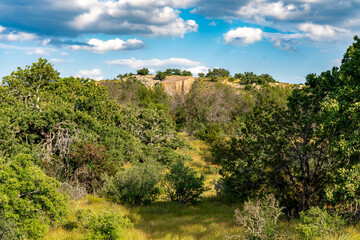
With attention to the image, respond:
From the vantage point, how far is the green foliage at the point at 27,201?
26.0ft

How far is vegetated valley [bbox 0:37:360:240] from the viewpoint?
755 cm

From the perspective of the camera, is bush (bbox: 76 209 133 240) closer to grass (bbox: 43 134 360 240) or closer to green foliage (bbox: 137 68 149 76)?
grass (bbox: 43 134 360 240)

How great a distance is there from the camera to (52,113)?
16.1 meters

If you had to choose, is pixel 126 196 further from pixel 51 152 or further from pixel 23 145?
pixel 23 145

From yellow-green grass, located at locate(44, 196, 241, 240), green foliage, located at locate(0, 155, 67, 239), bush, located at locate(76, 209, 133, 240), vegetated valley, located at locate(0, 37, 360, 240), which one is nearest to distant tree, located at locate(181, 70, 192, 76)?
A: vegetated valley, located at locate(0, 37, 360, 240)

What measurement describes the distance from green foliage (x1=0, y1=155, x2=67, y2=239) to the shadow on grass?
305 cm

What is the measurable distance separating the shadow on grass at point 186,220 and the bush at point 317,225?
6.64 feet

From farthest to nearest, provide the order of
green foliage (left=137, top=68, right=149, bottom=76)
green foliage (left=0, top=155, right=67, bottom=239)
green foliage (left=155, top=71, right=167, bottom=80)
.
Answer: green foliage (left=137, top=68, right=149, bottom=76) < green foliage (left=155, top=71, right=167, bottom=80) < green foliage (left=0, top=155, right=67, bottom=239)

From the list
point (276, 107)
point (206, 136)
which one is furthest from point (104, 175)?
point (206, 136)

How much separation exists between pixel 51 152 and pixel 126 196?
565cm

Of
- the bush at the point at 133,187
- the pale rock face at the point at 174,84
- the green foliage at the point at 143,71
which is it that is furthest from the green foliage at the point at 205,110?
the green foliage at the point at 143,71

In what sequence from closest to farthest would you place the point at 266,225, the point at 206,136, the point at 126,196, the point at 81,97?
the point at 266,225
the point at 126,196
the point at 81,97
the point at 206,136

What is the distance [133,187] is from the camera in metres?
13.6

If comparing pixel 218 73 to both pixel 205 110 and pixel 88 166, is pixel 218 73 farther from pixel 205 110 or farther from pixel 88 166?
pixel 88 166
